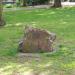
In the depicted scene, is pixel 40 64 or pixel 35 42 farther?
pixel 35 42

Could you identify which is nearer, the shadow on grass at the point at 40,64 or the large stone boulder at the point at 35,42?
the shadow on grass at the point at 40,64

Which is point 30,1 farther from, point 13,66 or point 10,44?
point 13,66

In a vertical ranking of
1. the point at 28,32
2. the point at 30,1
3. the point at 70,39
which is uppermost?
the point at 28,32

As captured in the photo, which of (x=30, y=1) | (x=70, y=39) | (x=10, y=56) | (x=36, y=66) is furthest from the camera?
(x=30, y=1)

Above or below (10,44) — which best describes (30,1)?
below

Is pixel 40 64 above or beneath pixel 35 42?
beneath

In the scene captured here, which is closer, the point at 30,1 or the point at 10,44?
the point at 10,44

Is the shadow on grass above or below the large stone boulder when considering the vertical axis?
below

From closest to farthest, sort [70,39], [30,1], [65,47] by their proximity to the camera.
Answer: [65,47], [70,39], [30,1]

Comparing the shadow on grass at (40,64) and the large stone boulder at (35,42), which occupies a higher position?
the large stone boulder at (35,42)

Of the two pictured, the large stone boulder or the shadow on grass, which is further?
the large stone boulder

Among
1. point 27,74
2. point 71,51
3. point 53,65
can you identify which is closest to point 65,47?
point 71,51

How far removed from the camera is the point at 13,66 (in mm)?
7918

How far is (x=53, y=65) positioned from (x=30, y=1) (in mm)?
34837
